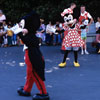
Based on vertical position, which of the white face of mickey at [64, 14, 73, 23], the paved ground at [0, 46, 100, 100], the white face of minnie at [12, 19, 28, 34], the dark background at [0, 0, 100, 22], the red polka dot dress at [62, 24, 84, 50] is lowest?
the paved ground at [0, 46, 100, 100]

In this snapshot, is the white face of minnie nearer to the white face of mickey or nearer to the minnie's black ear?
the minnie's black ear

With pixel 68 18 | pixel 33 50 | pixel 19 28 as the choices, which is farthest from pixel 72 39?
pixel 19 28

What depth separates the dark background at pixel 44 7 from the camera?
22.3 m

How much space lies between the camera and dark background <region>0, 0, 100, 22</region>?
22264 mm

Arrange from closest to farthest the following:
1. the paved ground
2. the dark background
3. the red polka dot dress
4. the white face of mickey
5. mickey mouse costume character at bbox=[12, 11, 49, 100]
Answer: mickey mouse costume character at bbox=[12, 11, 49, 100]
the paved ground
the red polka dot dress
the white face of mickey
the dark background

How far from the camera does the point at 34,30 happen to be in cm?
598

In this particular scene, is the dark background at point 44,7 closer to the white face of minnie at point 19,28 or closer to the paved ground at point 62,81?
the paved ground at point 62,81

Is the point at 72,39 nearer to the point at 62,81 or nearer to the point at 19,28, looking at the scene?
the point at 62,81

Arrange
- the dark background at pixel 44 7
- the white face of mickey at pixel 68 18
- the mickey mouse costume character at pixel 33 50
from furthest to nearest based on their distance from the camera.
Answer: the dark background at pixel 44 7 < the white face of mickey at pixel 68 18 < the mickey mouse costume character at pixel 33 50

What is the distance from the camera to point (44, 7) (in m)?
23.1

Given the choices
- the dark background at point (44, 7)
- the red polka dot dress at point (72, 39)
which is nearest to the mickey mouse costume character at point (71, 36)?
the red polka dot dress at point (72, 39)

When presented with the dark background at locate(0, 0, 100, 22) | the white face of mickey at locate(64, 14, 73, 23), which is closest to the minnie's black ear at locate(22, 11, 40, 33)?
the white face of mickey at locate(64, 14, 73, 23)

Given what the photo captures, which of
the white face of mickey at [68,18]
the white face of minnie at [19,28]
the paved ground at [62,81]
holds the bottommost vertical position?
the paved ground at [62,81]

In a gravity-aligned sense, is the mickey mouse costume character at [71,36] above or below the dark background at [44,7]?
below
